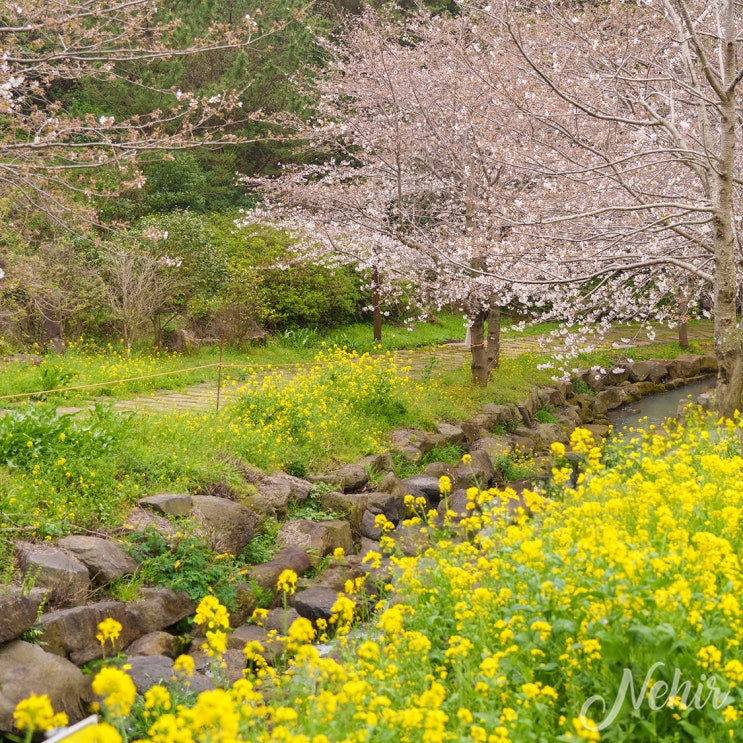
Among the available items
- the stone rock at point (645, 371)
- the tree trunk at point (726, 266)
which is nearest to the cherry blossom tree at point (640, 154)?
the tree trunk at point (726, 266)

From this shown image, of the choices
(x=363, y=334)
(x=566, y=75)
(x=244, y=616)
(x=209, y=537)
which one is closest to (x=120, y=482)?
(x=209, y=537)

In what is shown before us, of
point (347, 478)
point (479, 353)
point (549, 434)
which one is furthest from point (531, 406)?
point (347, 478)

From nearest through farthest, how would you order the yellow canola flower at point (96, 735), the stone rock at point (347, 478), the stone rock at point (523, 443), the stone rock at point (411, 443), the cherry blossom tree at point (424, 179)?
the yellow canola flower at point (96, 735) < the stone rock at point (347, 478) < the stone rock at point (411, 443) < the stone rock at point (523, 443) < the cherry blossom tree at point (424, 179)

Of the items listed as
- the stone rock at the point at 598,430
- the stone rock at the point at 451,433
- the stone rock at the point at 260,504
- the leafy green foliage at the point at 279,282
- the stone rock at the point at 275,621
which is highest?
the leafy green foliage at the point at 279,282

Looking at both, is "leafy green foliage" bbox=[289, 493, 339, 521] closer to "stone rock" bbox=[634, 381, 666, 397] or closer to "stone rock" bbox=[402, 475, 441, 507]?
"stone rock" bbox=[402, 475, 441, 507]

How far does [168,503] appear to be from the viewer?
7156mm

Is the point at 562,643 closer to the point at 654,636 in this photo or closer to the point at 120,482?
the point at 654,636

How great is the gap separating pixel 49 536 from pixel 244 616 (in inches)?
70.8

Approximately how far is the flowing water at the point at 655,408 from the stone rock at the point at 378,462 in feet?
21.4

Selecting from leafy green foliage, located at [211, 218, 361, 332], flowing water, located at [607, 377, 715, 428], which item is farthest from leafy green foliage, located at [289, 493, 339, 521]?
leafy green foliage, located at [211, 218, 361, 332]

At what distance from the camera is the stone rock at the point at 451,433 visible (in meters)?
11.7

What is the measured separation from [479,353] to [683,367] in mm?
7867

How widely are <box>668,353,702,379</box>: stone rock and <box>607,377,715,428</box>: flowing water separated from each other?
1.06 ft

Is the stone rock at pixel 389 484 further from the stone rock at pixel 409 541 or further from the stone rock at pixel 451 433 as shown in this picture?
the stone rock at pixel 451 433
